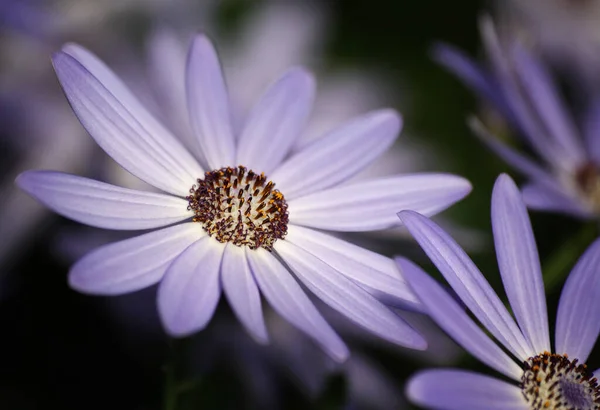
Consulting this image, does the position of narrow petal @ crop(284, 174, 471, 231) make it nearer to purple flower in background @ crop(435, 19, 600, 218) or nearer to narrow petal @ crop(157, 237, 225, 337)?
narrow petal @ crop(157, 237, 225, 337)

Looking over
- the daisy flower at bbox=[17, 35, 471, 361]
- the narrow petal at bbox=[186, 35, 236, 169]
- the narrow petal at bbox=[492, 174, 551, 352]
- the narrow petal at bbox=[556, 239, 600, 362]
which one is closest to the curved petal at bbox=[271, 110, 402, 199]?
the daisy flower at bbox=[17, 35, 471, 361]

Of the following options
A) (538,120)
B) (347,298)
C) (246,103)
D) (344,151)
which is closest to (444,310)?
(347,298)

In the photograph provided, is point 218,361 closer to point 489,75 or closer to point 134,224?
point 134,224

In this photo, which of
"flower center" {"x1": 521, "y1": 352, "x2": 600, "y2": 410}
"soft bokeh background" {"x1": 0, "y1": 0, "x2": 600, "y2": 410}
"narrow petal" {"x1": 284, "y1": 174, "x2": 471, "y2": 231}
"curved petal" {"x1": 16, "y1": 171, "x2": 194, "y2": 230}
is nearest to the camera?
"curved petal" {"x1": 16, "y1": 171, "x2": 194, "y2": 230}

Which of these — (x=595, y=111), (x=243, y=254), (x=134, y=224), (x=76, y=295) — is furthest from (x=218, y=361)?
(x=595, y=111)

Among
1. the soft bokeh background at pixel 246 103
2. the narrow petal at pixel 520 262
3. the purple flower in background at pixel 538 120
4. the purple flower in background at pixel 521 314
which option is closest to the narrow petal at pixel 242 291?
the soft bokeh background at pixel 246 103

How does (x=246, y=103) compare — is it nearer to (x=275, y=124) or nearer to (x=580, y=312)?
(x=275, y=124)

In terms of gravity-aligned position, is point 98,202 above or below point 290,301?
above
